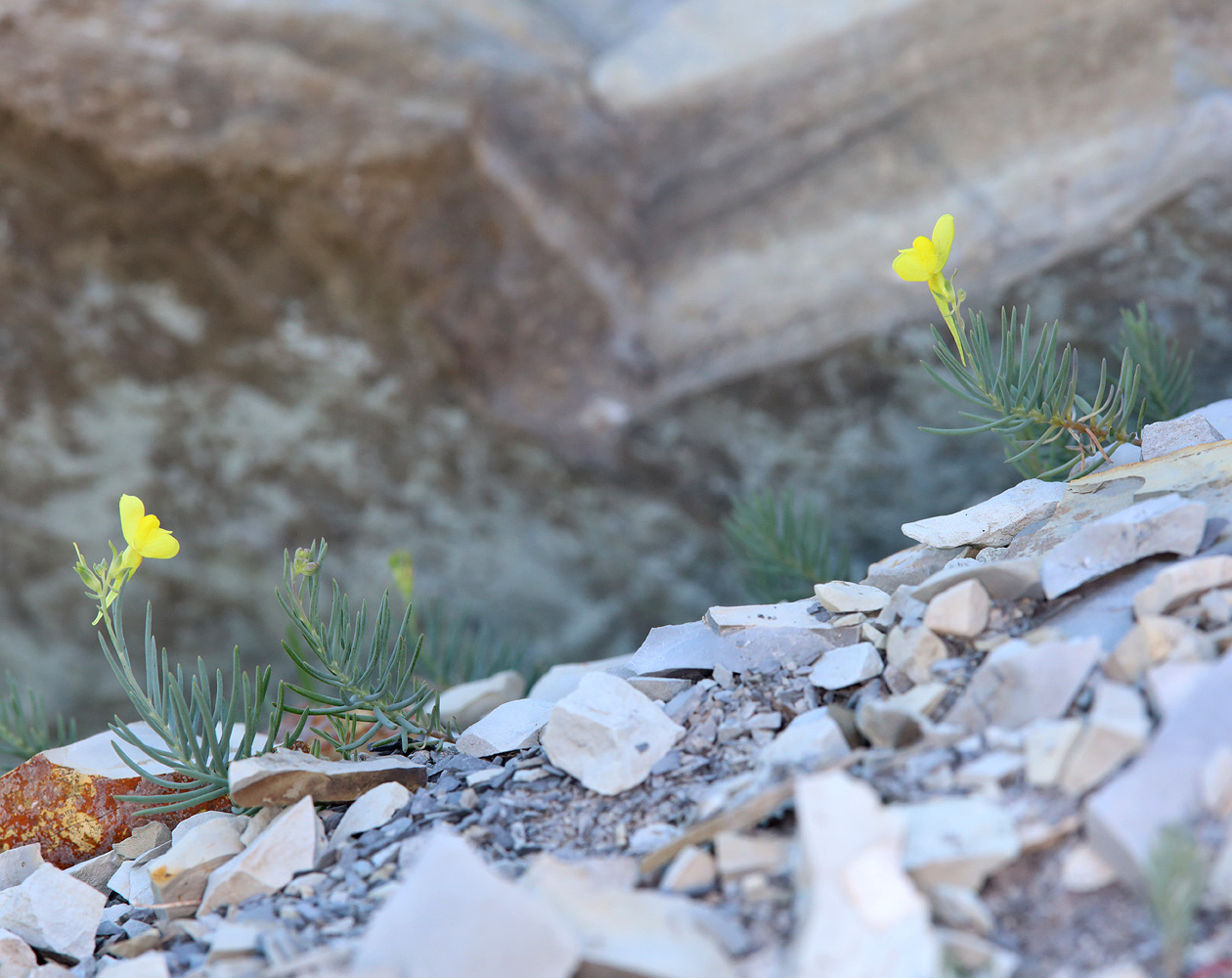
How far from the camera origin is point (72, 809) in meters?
0.95

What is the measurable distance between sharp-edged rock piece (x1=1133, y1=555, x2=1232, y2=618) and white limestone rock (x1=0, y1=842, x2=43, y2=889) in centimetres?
102

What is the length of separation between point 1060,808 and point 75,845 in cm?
92

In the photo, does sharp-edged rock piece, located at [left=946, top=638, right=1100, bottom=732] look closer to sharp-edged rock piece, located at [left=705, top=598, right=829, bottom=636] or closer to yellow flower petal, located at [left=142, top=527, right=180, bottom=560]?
sharp-edged rock piece, located at [left=705, top=598, right=829, bottom=636]

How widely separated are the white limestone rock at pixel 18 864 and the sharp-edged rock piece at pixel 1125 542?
38.4 inches

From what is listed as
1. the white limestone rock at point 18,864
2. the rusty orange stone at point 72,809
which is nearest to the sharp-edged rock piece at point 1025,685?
the rusty orange stone at point 72,809

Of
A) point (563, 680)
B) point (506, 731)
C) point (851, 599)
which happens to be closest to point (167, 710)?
point (506, 731)

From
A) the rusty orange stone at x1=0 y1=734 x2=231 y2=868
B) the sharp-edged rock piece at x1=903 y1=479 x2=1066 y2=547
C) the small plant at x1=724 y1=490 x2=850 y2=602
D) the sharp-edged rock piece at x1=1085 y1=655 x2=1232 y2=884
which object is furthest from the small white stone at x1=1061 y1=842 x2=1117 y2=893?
the small plant at x1=724 y1=490 x2=850 y2=602

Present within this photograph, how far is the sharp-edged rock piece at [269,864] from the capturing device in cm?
75

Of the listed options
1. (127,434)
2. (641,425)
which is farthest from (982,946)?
(127,434)

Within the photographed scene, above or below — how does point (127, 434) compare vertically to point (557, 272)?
below

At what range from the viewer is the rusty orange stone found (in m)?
0.95

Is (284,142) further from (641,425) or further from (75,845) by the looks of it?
(75,845)

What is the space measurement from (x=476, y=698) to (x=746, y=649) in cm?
47

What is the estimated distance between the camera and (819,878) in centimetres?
53
